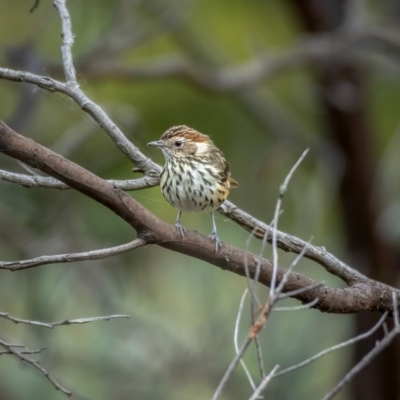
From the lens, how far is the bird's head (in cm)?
438

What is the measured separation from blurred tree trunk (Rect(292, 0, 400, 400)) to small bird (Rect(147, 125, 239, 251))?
3.89m

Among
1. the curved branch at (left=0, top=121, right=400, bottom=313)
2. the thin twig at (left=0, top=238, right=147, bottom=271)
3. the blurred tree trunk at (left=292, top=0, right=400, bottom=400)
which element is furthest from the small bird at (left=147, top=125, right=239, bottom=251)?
the blurred tree trunk at (left=292, top=0, right=400, bottom=400)

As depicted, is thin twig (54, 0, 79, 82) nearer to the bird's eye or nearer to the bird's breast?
the bird's breast

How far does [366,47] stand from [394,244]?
2.24m

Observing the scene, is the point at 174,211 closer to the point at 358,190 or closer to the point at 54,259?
the point at 358,190

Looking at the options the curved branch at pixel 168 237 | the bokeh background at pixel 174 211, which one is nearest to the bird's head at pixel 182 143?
the curved branch at pixel 168 237

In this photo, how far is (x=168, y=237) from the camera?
2.98 metres

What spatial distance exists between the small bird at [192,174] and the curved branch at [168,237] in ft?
2.25

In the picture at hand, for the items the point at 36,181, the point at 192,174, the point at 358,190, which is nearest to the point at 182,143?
the point at 192,174

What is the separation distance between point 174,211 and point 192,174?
459 centimetres

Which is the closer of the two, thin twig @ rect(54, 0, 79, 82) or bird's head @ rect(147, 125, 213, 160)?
thin twig @ rect(54, 0, 79, 82)

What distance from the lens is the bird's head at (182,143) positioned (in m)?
4.38

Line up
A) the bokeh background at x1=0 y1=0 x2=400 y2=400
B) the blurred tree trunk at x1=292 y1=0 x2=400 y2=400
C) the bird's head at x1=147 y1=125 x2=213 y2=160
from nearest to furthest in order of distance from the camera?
the bird's head at x1=147 y1=125 x2=213 y2=160 < the bokeh background at x1=0 y1=0 x2=400 y2=400 < the blurred tree trunk at x1=292 y1=0 x2=400 y2=400

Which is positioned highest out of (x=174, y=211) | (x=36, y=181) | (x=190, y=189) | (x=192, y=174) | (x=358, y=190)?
(x=358, y=190)
